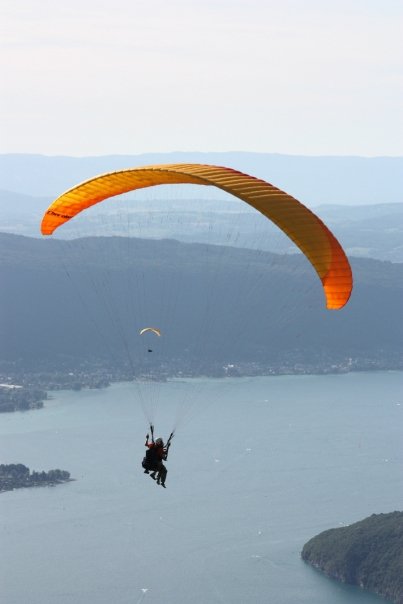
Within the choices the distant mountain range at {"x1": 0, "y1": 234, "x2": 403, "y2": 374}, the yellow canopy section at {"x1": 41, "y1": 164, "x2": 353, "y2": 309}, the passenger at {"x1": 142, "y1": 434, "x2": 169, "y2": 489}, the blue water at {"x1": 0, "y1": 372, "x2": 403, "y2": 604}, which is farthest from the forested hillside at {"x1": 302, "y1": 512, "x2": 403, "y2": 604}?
the distant mountain range at {"x1": 0, "y1": 234, "x2": 403, "y2": 374}

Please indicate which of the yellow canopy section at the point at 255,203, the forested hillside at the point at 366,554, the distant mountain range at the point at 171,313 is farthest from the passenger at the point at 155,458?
the distant mountain range at the point at 171,313

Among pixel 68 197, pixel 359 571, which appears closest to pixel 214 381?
pixel 359 571

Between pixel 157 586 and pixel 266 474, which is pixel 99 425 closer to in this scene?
pixel 266 474

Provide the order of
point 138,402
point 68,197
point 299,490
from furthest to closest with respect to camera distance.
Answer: point 138,402
point 299,490
point 68,197

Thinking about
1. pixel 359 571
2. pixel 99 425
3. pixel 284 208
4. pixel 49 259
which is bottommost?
pixel 359 571

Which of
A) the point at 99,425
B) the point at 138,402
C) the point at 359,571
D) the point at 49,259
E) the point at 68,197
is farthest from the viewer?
the point at 49,259

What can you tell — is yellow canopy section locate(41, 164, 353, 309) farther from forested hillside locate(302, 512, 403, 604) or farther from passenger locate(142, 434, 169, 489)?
forested hillside locate(302, 512, 403, 604)

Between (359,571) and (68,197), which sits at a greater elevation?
(68,197)
